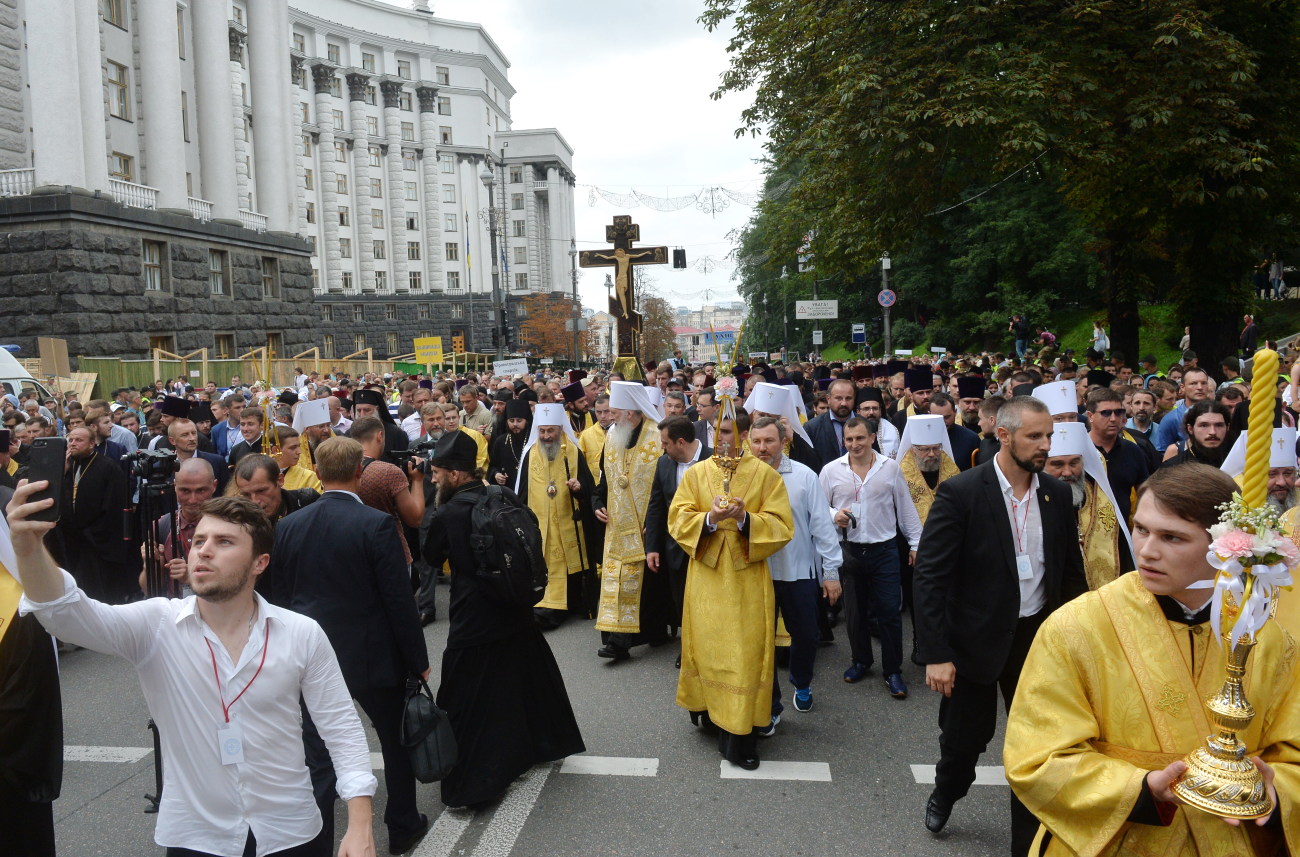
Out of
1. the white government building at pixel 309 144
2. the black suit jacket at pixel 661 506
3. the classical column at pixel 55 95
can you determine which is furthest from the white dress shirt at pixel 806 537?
the classical column at pixel 55 95

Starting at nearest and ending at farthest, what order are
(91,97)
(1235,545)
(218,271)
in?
(1235,545)
(91,97)
(218,271)

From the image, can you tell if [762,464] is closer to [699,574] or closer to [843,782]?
[699,574]

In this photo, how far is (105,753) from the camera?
5691 mm

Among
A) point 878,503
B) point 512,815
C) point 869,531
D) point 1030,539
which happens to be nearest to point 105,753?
point 512,815

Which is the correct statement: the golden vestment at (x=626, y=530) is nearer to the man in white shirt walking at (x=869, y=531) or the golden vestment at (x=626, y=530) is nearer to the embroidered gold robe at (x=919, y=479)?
the man in white shirt walking at (x=869, y=531)

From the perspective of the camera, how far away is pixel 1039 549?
436 centimetres

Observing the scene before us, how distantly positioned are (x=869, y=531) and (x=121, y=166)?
3001 centimetres

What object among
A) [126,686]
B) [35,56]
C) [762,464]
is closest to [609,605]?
[762,464]

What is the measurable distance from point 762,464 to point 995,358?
68.2ft

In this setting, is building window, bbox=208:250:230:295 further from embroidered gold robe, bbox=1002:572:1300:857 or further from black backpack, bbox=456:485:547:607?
embroidered gold robe, bbox=1002:572:1300:857

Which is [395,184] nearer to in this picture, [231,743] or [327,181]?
[327,181]

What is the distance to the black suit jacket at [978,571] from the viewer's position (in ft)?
13.7

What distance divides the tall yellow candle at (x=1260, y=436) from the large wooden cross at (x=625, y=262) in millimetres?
17875

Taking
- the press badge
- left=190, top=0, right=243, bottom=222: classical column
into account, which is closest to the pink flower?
the press badge
